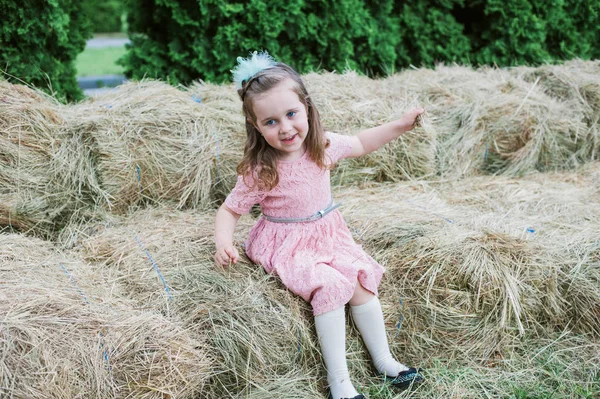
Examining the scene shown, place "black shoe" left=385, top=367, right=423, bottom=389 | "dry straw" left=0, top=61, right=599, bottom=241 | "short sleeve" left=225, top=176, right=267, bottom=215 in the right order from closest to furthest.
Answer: "black shoe" left=385, top=367, right=423, bottom=389 < "short sleeve" left=225, top=176, right=267, bottom=215 < "dry straw" left=0, top=61, right=599, bottom=241

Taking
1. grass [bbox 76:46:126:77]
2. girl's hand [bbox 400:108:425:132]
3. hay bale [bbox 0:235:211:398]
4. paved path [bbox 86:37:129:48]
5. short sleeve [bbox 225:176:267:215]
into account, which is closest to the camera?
hay bale [bbox 0:235:211:398]

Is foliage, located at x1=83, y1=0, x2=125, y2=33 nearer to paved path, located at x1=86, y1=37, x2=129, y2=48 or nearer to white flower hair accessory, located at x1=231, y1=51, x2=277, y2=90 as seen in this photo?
paved path, located at x1=86, y1=37, x2=129, y2=48

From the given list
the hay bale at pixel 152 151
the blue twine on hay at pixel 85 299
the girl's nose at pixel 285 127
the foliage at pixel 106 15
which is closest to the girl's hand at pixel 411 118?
the girl's nose at pixel 285 127

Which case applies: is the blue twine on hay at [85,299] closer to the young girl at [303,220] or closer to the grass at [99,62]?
the young girl at [303,220]

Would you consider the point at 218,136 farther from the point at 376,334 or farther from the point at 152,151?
the point at 376,334

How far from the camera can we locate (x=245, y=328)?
2.42m

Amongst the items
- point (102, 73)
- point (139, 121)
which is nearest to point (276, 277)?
point (139, 121)

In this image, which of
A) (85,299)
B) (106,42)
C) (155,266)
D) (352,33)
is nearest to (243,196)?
(155,266)

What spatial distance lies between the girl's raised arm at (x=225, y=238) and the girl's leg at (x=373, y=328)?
0.58m

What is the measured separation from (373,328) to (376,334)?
0.03 metres

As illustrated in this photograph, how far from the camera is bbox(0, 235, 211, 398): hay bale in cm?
202

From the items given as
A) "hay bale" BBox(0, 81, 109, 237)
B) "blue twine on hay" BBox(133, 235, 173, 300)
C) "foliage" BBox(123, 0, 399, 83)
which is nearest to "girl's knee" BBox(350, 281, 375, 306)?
"blue twine on hay" BBox(133, 235, 173, 300)

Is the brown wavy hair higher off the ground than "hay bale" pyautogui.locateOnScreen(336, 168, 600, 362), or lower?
higher

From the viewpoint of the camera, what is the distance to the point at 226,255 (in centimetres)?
266
